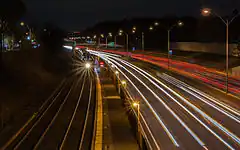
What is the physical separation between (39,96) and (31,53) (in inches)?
857

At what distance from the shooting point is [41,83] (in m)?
45.4

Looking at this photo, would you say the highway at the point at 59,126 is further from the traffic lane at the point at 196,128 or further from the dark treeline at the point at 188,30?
the dark treeline at the point at 188,30

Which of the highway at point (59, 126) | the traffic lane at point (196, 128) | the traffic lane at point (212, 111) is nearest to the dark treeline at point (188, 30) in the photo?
the traffic lane at point (212, 111)

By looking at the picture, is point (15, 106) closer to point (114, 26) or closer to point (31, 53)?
point (31, 53)

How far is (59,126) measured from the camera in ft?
79.2

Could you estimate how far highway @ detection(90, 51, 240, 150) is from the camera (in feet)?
57.0

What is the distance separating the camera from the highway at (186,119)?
17.4 meters

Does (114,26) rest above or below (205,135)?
above

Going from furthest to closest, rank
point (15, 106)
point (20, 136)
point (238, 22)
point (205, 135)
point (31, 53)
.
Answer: point (238, 22) → point (31, 53) → point (15, 106) → point (20, 136) → point (205, 135)

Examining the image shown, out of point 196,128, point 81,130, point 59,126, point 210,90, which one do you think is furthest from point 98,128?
point 210,90

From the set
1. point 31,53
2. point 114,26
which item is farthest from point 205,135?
point 114,26

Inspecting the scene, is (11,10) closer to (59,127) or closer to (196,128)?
(59,127)

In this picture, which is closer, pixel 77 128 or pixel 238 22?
pixel 77 128

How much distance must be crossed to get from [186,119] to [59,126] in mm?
8364
